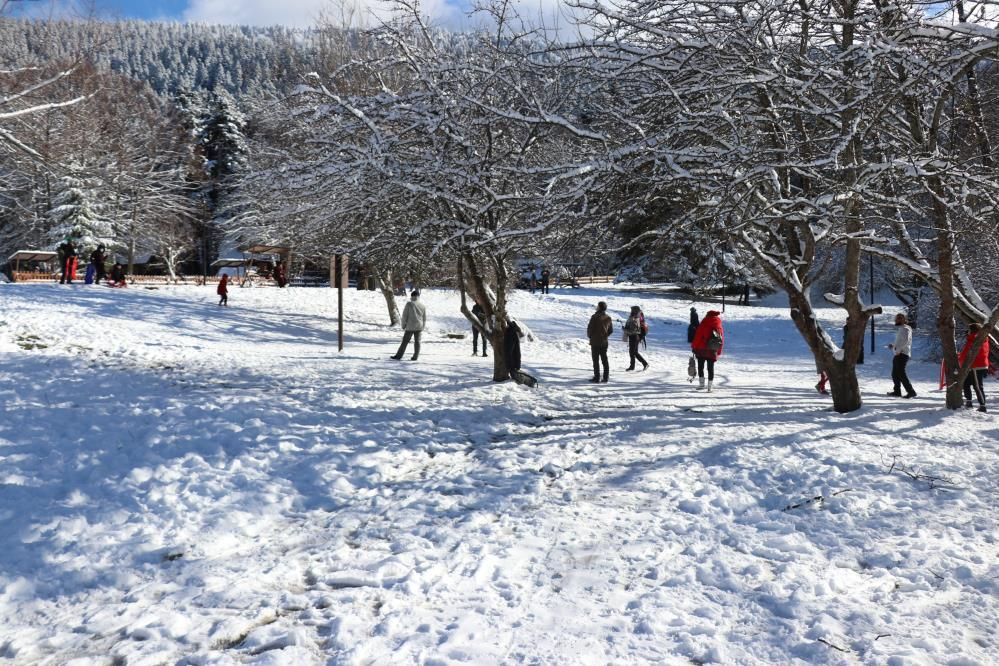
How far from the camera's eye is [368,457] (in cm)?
736

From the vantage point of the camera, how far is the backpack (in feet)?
42.7

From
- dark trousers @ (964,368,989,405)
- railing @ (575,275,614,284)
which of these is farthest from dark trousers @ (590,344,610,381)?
railing @ (575,275,614,284)

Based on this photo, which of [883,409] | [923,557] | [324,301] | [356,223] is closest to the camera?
[923,557]

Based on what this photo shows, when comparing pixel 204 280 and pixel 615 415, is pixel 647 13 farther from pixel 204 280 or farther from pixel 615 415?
pixel 204 280

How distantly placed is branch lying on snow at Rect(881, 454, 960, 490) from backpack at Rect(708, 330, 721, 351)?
596 cm

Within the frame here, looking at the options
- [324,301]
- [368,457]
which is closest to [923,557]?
[368,457]

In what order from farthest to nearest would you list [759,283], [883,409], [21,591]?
[759,283]
[883,409]
[21,591]

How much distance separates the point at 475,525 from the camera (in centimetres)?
560

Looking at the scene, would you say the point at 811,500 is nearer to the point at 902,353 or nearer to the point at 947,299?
the point at 947,299

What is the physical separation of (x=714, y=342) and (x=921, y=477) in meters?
6.52

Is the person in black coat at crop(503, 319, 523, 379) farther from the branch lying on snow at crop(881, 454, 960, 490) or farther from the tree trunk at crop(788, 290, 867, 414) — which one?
the branch lying on snow at crop(881, 454, 960, 490)

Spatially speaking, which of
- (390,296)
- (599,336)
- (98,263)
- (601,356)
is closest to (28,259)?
(98,263)

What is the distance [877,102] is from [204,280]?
34261mm

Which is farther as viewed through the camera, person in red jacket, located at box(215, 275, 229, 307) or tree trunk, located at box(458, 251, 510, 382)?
person in red jacket, located at box(215, 275, 229, 307)
